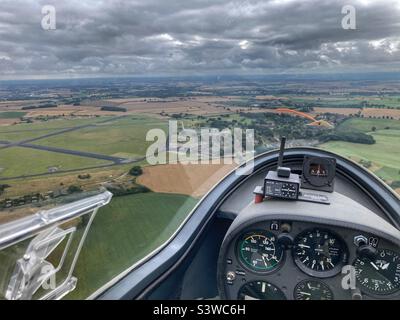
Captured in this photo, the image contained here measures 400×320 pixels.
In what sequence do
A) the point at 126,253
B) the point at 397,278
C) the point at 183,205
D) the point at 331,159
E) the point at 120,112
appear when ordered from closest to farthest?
the point at 397,278 → the point at 126,253 → the point at 331,159 → the point at 183,205 → the point at 120,112

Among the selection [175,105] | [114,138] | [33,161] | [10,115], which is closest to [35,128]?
[10,115]

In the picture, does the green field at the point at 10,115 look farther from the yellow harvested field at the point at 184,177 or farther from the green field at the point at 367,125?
the green field at the point at 367,125

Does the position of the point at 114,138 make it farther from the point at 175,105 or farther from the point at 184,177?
the point at 184,177

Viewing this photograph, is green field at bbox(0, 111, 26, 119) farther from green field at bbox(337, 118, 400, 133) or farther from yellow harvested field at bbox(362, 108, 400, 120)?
yellow harvested field at bbox(362, 108, 400, 120)

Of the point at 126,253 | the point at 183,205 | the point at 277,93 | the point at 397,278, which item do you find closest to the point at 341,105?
the point at 277,93

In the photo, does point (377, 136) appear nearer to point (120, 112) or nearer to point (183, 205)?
point (183, 205)

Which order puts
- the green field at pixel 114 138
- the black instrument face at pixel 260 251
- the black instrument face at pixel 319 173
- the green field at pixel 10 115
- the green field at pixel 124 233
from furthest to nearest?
the green field at pixel 10 115 < the green field at pixel 114 138 < the black instrument face at pixel 319 173 < the black instrument face at pixel 260 251 < the green field at pixel 124 233

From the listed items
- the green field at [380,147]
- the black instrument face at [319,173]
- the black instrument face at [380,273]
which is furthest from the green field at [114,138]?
the black instrument face at [380,273]
